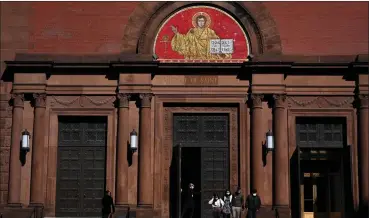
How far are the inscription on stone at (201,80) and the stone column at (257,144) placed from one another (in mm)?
1760

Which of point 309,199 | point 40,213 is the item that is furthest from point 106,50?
point 309,199

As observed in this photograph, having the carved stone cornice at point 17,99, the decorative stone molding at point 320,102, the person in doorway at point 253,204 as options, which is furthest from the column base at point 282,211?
the carved stone cornice at point 17,99

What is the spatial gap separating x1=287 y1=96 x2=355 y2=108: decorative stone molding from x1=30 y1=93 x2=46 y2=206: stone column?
10.1 m

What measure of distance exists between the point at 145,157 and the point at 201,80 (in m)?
3.98

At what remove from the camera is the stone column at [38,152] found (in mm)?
25531

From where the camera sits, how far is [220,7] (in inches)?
1069

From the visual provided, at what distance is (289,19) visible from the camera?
27047 mm

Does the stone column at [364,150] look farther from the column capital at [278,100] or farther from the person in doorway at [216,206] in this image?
the person in doorway at [216,206]

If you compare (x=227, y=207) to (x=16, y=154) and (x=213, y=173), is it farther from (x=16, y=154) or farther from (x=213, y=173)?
(x=16, y=154)

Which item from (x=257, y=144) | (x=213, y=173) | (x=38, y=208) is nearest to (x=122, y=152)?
(x=213, y=173)

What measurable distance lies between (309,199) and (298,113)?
414 cm

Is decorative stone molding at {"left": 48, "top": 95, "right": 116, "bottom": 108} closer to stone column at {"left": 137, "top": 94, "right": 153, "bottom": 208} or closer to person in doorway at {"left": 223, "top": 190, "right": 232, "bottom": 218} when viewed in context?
stone column at {"left": 137, "top": 94, "right": 153, "bottom": 208}

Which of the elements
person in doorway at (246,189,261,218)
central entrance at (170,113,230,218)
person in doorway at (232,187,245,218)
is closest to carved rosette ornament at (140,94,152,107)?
central entrance at (170,113,230,218)

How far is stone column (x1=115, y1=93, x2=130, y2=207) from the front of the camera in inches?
1003
